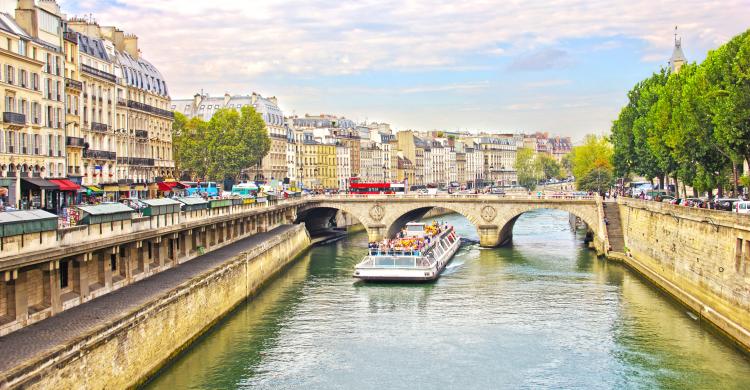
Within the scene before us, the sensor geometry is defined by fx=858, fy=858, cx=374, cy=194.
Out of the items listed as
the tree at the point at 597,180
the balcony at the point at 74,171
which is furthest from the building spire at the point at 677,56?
the balcony at the point at 74,171

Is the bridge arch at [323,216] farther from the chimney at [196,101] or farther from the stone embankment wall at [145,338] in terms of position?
the chimney at [196,101]

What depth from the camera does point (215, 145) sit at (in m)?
98.8

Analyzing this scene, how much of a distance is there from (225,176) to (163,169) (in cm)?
1950

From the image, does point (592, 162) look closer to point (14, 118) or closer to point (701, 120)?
point (701, 120)

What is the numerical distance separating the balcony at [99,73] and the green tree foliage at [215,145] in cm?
2983

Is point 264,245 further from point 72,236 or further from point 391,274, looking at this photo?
point 72,236

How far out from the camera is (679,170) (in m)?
58.5

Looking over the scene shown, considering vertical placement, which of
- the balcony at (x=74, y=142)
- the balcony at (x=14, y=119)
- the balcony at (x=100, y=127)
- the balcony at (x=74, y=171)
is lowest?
the balcony at (x=74, y=171)

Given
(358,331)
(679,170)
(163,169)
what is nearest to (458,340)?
(358,331)

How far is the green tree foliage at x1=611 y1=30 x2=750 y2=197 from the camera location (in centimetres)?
4309

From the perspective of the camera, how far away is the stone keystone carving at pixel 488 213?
7519 centimetres

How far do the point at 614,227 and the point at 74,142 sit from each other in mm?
41116

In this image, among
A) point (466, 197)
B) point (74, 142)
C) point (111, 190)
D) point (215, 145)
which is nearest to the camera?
point (74, 142)

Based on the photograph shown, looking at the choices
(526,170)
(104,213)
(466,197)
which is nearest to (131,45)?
(466,197)
